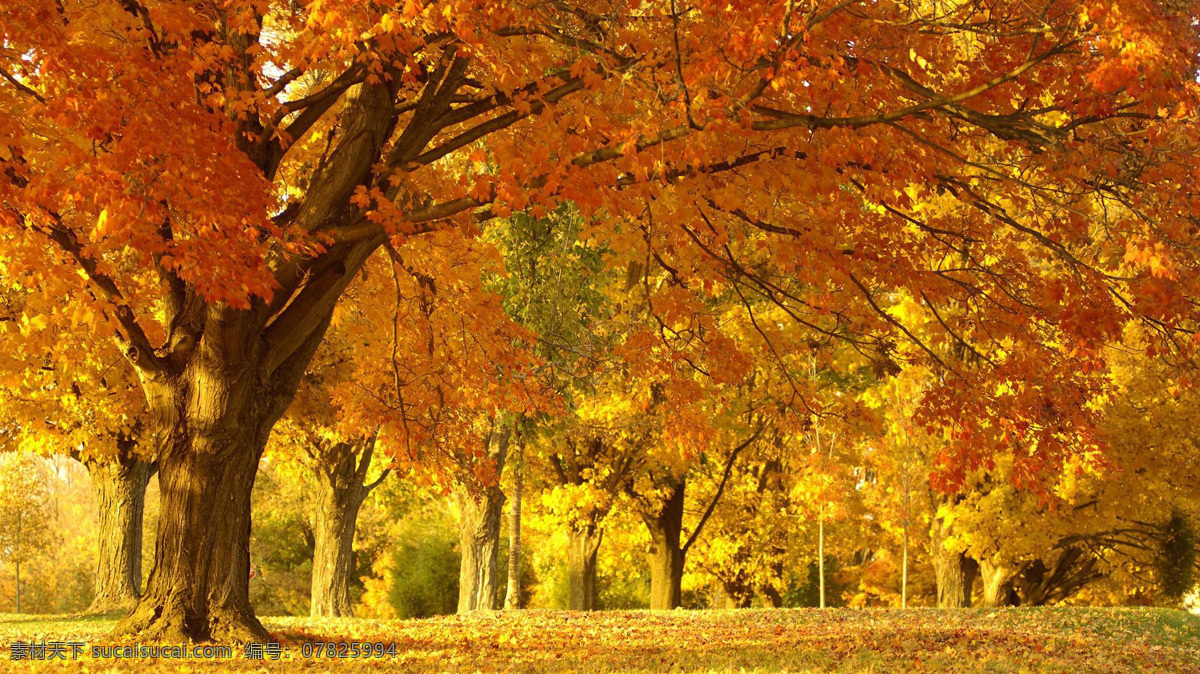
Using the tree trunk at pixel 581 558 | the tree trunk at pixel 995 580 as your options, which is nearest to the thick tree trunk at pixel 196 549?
the tree trunk at pixel 581 558

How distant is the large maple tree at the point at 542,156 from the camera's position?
704cm

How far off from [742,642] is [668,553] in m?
12.5

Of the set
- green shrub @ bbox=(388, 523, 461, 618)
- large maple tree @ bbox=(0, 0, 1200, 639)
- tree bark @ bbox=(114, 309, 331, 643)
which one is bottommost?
green shrub @ bbox=(388, 523, 461, 618)

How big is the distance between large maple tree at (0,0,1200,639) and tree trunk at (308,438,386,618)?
10901 millimetres

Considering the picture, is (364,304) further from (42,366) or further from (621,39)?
(42,366)

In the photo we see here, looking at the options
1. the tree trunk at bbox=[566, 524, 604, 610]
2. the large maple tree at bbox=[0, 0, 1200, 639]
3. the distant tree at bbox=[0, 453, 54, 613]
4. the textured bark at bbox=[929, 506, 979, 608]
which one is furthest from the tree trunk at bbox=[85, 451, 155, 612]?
the distant tree at bbox=[0, 453, 54, 613]

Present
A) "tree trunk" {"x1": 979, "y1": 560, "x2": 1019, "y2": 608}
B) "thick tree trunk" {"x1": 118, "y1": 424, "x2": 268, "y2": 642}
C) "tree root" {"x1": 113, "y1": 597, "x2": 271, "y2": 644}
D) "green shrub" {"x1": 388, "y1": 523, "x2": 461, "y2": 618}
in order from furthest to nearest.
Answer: "green shrub" {"x1": 388, "y1": 523, "x2": 461, "y2": 618}
"tree trunk" {"x1": 979, "y1": 560, "x2": 1019, "y2": 608}
"thick tree trunk" {"x1": 118, "y1": 424, "x2": 268, "y2": 642}
"tree root" {"x1": 113, "y1": 597, "x2": 271, "y2": 644}

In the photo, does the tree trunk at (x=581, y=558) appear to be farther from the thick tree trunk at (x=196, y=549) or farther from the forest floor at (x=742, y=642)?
the thick tree trunk at (x=196, y=549)

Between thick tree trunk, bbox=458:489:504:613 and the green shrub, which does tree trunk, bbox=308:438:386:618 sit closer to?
thick tree trunk, bbox=458:489:504:613

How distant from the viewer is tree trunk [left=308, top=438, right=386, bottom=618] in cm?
2070

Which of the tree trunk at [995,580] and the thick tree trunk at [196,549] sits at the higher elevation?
the thick tree trunk at [196,549]

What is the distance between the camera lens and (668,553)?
2314 cm

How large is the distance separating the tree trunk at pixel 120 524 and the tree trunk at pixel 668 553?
10825 mm

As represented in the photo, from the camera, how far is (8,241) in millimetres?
8828
